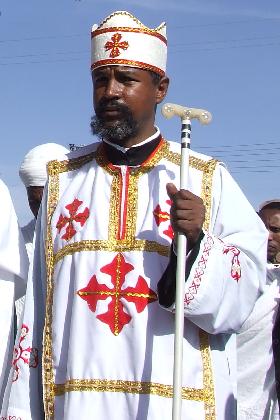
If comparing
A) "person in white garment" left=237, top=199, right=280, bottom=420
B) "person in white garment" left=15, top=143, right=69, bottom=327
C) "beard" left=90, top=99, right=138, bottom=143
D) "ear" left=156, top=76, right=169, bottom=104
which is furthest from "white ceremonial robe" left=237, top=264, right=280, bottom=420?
"beard" left=90, top=99, right=138, bottom=143

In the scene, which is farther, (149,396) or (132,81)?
(132,81)

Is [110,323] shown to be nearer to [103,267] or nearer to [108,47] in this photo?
[103,267]

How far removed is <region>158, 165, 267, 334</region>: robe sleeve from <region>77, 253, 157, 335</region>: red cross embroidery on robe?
0.43 ft

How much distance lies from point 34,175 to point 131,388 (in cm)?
316

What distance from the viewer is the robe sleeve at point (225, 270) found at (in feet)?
14.3

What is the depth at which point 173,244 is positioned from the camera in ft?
14.4

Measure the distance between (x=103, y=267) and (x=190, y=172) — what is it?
69 cm

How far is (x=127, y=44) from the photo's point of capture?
Result: 4.85 metres

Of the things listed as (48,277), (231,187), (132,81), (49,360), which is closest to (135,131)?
(132,81)

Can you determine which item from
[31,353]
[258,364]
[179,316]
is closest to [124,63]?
[179,316]

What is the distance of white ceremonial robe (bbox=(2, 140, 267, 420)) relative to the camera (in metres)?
4.43

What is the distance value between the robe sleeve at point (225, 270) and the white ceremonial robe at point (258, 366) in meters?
2.10

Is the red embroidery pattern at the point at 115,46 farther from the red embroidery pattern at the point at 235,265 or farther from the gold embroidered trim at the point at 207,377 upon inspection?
the gold embroidered trim at the point at 207,377

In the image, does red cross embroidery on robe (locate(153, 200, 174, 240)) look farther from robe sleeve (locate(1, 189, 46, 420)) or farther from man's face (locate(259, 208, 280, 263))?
man's face (locate(259, 208, 280, 263))
